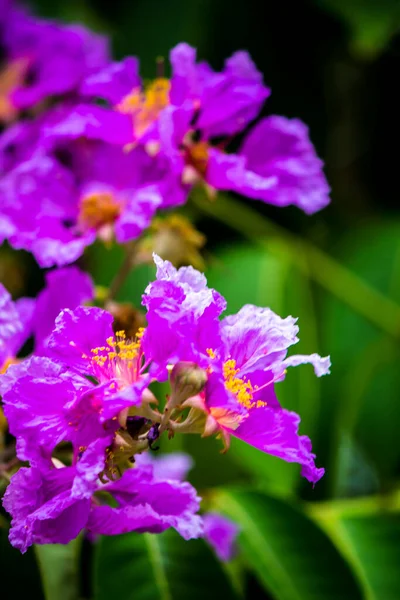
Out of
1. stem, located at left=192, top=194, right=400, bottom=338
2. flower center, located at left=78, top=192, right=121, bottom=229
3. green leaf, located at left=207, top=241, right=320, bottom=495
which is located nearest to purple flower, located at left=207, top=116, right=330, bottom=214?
flower center, located at left=78, top=192, right=121, bottom=229

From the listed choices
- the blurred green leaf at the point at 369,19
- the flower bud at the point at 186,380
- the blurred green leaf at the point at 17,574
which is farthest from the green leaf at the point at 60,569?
the blurred green leaf at the point at 369,19

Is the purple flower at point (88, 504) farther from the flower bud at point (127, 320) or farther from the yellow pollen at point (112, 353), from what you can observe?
the flower bud at point (127, 320)

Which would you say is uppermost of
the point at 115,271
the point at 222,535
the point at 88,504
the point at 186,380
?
the point at 186,380

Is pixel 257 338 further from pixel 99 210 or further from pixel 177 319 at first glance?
pixel 99 210

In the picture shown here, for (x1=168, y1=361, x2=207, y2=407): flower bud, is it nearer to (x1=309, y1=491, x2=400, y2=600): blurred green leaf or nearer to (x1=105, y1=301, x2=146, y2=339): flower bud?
(x1=105, y1=301, x2=146, y2=339): flower bud

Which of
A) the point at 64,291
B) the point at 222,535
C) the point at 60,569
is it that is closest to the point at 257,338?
the point at 64,291
